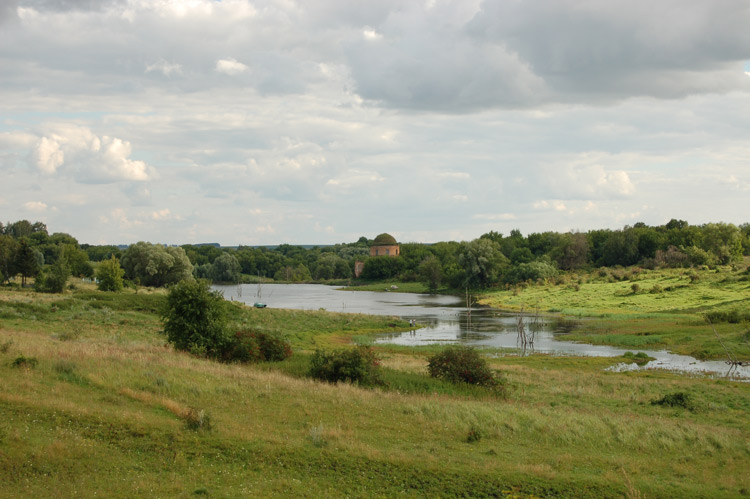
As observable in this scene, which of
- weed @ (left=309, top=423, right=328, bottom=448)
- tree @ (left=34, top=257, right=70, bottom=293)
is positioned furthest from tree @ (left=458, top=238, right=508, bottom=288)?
weed @ (left=309, top=423, right=328, bottom=448)

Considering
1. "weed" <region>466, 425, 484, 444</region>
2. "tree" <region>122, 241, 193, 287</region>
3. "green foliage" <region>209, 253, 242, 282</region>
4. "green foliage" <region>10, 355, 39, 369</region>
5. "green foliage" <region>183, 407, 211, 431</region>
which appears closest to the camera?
"green foliage" <region>183, 407, 211, 431</region>

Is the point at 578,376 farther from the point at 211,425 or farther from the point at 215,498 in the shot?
the point at 215,498

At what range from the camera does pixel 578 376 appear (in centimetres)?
3106

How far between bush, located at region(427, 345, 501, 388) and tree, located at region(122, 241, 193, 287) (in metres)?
76.9

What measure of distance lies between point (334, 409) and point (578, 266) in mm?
136955

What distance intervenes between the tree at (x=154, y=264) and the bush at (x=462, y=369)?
76.9 metres

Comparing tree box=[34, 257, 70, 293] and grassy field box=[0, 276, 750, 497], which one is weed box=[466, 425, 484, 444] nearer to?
grassy field box=[0, 276, 750, 497]

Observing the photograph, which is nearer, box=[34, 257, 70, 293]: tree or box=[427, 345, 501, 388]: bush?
box=[427, 345, 501, 388]: bush

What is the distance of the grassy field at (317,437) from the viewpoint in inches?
400

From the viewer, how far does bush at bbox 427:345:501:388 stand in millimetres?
24500

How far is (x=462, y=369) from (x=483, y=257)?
325 ft

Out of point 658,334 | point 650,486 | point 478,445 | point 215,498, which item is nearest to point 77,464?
point 215,498

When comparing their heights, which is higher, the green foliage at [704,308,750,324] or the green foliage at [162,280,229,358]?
the green foliage at [162,280,229,358]

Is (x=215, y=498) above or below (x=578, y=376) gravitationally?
above
